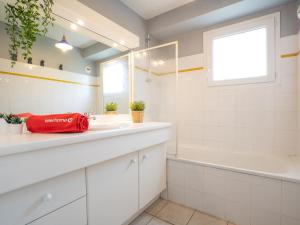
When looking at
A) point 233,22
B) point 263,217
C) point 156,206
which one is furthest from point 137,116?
point 233,22

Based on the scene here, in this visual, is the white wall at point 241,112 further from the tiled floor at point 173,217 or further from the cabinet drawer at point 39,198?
the cabinet drawer at point 39,198

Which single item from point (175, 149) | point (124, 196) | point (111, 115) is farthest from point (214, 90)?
point (124, 196)

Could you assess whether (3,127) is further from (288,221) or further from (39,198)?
(288,221)

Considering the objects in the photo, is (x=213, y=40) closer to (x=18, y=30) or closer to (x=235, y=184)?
(x=235, y=184)

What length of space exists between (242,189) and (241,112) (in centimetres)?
103

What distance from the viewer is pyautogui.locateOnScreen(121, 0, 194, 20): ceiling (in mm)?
1951

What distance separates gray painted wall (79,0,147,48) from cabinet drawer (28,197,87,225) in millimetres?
1688

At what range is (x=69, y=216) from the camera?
0.81 metres

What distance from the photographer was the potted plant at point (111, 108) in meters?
1.77

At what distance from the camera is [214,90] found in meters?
2.20

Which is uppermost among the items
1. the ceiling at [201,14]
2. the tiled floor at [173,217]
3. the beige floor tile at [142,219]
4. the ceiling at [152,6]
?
the ceiling at [152,6]

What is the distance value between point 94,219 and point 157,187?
72cm

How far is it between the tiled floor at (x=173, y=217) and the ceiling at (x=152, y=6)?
91.6 inches

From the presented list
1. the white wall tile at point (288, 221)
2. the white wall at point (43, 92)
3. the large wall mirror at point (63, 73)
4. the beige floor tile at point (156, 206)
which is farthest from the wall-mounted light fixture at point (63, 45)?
the white wall tile at point (288, 221)
